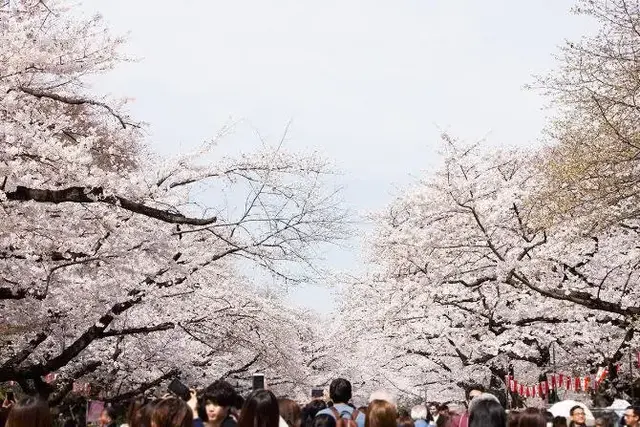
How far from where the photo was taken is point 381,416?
215 inches

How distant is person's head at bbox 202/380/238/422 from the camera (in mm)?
5258

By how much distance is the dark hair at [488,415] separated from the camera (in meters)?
5.62

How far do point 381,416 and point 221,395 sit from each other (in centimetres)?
105

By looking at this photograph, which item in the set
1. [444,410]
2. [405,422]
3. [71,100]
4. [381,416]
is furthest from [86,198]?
[444,410]

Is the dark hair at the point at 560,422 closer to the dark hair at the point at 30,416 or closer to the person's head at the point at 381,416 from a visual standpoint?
the person's head at the point at 381,416

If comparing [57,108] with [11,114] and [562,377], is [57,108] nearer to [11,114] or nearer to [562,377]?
[11,114]

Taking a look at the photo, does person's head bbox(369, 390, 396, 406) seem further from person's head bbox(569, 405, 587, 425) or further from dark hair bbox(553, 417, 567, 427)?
person's head bbox(569, 405, 587, 425)

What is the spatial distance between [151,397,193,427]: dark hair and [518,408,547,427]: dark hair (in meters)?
2.86

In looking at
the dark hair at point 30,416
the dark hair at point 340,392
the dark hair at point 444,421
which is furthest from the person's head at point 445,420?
the dark hair at point 30,416

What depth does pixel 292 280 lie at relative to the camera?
535 inches

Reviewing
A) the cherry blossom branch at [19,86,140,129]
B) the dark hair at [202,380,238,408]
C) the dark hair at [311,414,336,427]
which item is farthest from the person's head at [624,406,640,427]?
the cherry blossom branch at [19,86,140,129]

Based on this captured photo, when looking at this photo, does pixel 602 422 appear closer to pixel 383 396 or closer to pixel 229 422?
pixel 383 396

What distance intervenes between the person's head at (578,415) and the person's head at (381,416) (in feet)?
9.86

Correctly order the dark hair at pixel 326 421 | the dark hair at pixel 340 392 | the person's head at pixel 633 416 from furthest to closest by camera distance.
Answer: the person's head at pixel 633 416, the dark hair at pixel 340 392, the dark hair at pixel 326 421
